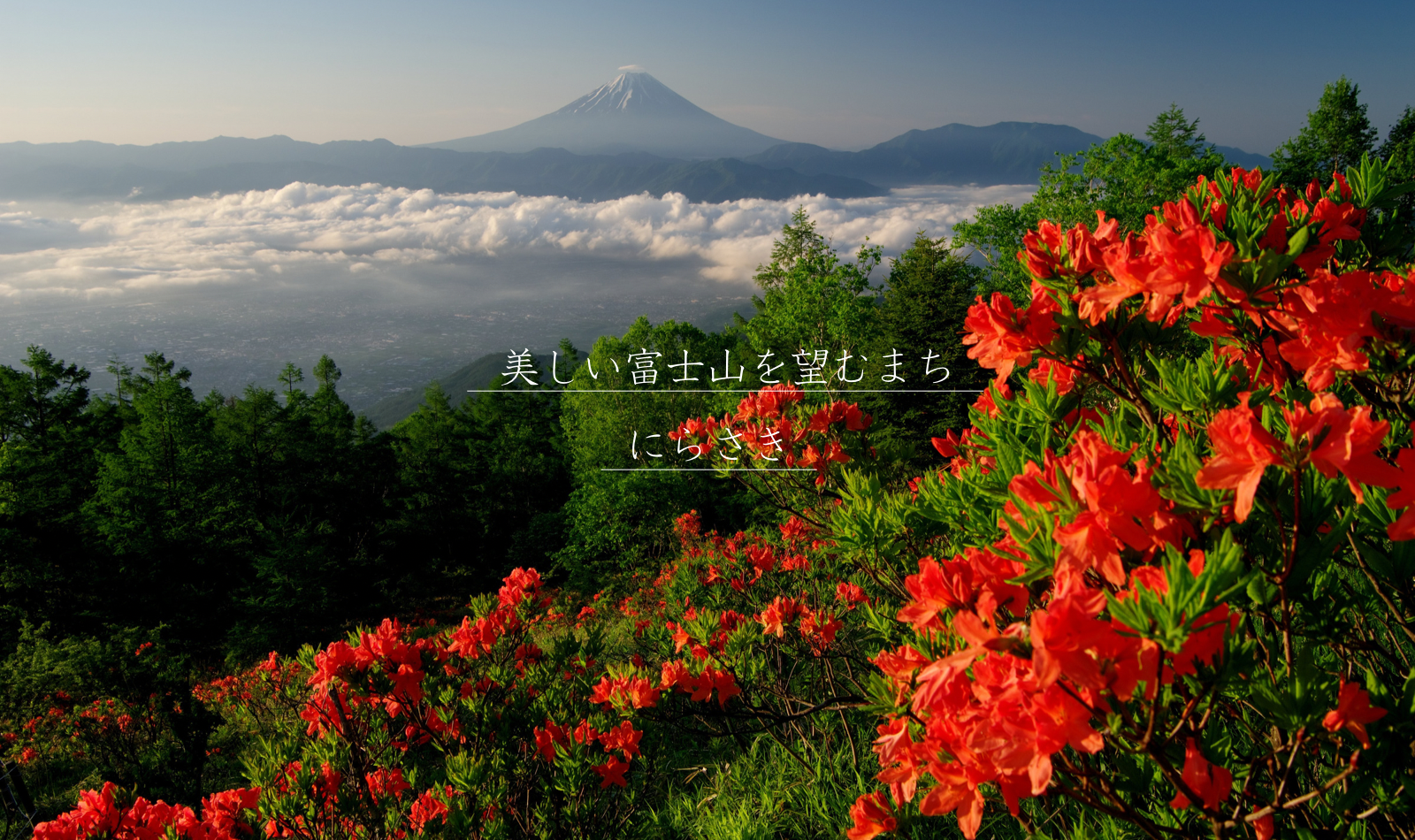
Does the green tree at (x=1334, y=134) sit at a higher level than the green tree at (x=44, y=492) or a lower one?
higher

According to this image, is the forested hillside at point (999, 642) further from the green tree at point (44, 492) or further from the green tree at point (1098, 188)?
the green tree at point (1098, 188)

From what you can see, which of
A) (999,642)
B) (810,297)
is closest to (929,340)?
(810,297)

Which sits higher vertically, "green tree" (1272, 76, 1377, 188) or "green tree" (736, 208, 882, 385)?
"green tree" (1272, 76, 1377, 188)

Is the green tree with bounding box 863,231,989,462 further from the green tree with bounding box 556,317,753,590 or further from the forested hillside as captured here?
the forested hillside

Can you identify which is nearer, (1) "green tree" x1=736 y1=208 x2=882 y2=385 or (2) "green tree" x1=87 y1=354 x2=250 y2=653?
(2) "green tree" x1=87 y1=354 x2=250 y2=653

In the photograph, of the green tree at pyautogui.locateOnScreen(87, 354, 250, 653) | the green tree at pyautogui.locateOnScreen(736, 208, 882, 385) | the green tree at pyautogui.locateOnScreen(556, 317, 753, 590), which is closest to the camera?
the green tree at pyautogui.locateOnScreen(87, 354, 250, 653)

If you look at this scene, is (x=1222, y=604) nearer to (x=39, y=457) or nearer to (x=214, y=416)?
(x=39, y=457)

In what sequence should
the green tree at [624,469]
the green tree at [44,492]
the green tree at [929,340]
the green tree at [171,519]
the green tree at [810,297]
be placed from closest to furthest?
the green tree at [44,492]
the green tree at [171,519]
the green tree at [929,340]
the green tree at [624,469]
the green tree at [810,297]

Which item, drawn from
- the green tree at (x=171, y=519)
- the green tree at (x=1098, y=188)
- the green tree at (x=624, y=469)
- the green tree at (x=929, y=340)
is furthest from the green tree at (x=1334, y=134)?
the green tree at (x=171, y=519)

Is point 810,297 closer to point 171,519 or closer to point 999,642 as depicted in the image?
point 171,519

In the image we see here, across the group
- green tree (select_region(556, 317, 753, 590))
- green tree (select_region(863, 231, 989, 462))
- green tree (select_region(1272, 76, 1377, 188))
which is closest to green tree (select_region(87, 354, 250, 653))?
green tree (select_region(556, 317, 753, 590))

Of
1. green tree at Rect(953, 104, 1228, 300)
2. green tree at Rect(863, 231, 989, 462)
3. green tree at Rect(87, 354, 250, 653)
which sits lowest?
green tree at Rect(87, 354, 250, 653)

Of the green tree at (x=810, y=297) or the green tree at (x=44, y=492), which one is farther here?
the green tree at (x=810, y=297)

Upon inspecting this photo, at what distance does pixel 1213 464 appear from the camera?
831mm
